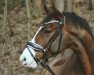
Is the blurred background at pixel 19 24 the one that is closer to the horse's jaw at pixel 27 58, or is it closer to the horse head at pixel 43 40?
the horse head at pixel 43 40

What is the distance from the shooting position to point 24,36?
12719 millimetres

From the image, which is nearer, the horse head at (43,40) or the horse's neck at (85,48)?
the horse head at (43,40)

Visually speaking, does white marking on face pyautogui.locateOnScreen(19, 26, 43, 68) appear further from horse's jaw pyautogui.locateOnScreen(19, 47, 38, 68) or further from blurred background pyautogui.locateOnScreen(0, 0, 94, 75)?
blurred background pyautogui.locateOnScreen(0, 0, 94, 75)

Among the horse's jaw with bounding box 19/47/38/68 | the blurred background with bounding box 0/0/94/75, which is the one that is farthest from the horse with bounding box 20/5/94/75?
the blurred background with bounding box 0/0/94/75

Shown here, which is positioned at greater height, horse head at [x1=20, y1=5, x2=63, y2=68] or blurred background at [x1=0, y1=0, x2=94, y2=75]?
horse head at [x1=20, y1=5, x2=63, y2=68]

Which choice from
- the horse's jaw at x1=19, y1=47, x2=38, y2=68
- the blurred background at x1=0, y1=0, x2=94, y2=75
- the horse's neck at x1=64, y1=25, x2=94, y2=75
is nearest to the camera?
the horse's jaw at x1=19, y1=47, x2=38, y2=68

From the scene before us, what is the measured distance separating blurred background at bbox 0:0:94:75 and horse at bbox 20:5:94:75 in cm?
297

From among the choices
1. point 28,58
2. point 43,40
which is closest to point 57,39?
point 43,40

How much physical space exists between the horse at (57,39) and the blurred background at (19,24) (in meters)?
2.97

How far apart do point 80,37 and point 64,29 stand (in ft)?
0.88

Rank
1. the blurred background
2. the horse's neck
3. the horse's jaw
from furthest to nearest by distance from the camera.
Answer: the blurred background → the horse's neck → the horse's jaw

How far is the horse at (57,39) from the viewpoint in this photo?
5070 millimetres

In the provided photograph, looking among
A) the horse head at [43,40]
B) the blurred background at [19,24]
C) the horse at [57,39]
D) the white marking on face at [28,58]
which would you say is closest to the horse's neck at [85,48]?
the horse at [57,39]

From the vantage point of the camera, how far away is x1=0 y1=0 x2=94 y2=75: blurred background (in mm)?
9208
